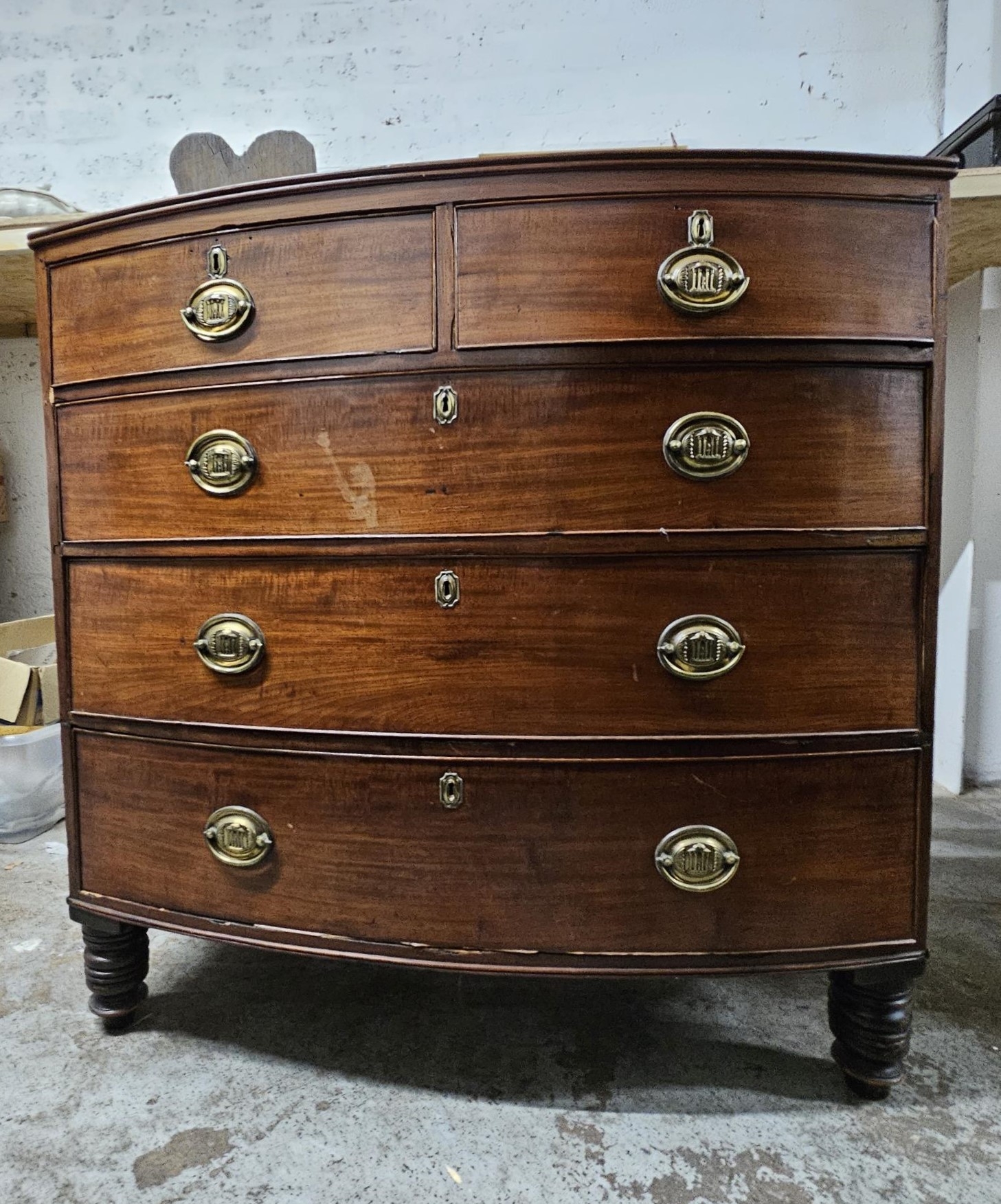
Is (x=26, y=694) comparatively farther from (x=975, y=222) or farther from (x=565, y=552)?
(x=975, y=222)

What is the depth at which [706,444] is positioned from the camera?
844 mm

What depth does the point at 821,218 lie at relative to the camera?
845 millimetres

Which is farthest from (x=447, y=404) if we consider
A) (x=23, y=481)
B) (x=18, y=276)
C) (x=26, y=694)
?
(x=23, y=481)

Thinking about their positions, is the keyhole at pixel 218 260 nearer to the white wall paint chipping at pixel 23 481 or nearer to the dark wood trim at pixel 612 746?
the dark wood trim at pixel 612 746

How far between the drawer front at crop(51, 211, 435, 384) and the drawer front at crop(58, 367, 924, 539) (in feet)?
0.24

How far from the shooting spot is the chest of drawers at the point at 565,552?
2.78 feet

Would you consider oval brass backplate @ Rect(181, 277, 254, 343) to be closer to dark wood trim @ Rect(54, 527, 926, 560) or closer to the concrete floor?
dark wood trim @ Rect(54, 527, 926, 560)

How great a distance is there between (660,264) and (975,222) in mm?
993

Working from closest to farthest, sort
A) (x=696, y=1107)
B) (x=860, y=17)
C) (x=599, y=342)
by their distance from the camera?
(x=599, y=342) < (x=696, y=1107) < (x=860, y=17)

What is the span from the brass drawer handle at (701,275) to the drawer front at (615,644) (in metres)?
0.28

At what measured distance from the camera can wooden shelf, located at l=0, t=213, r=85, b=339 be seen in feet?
4.99

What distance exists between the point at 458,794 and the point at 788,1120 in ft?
1.88

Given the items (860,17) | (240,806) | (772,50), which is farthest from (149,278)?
(860,17)

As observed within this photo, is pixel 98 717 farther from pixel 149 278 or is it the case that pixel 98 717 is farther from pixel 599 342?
pixel 599 342
